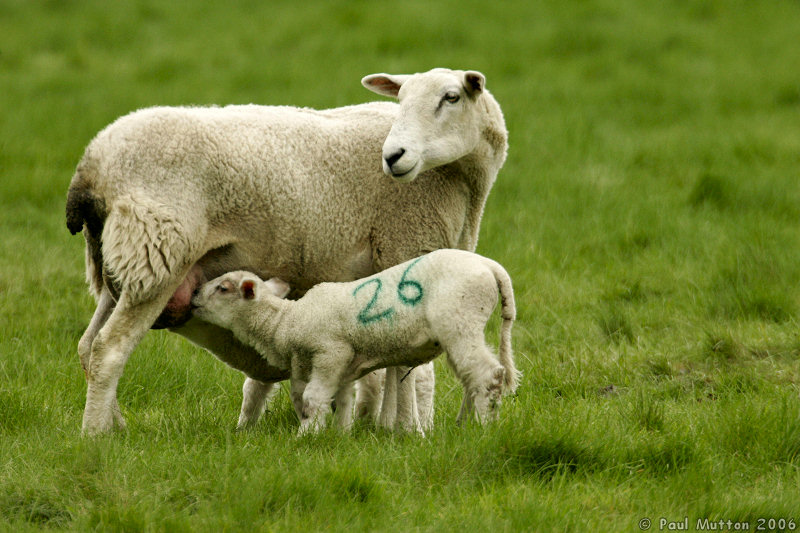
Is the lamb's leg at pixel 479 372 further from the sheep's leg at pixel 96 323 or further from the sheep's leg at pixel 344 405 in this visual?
the sheep's leg at pixel 96 323

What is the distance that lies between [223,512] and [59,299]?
12.1 ft

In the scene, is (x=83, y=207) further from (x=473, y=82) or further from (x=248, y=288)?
(x=473, y=82)

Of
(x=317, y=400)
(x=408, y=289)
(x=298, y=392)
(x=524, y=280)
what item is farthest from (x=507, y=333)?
(x=524, y=280)

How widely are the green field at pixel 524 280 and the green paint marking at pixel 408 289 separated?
1.91ft

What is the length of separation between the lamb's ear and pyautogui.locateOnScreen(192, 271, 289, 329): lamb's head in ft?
0.05

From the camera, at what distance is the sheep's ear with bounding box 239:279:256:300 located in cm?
485

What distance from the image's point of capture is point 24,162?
31.1ft

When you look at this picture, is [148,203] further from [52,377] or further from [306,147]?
[52,377]

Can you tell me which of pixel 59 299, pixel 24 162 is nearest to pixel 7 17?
pixel 24 162

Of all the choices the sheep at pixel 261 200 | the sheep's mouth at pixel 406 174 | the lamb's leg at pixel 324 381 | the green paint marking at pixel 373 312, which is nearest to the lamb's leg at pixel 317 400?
the lamb's leg at pixel 324 381

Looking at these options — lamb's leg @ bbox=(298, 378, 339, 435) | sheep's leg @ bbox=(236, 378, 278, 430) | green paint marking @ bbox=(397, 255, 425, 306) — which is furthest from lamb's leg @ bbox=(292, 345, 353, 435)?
sheep's leg @ bbox=(236, 378, 278, 430)

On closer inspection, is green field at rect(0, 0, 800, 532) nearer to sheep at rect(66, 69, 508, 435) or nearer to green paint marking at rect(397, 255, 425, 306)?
sheep at rect(66, 69, 508, 435)

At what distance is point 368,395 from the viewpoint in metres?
5.61

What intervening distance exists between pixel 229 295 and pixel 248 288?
11cm
